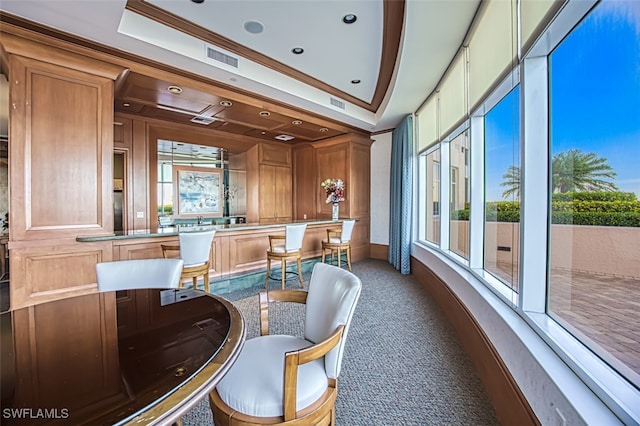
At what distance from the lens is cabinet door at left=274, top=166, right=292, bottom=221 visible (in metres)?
6.95

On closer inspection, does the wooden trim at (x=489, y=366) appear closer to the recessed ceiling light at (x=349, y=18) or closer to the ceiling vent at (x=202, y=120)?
the recessed ceiling light at (x=349, y=18)

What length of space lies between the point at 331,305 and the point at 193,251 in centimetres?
225

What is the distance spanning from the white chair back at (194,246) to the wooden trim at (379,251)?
4168mm

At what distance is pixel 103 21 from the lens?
246 centimetres

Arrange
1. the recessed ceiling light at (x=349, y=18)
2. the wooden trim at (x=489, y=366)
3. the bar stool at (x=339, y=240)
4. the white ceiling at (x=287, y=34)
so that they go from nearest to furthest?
the wooden trim at (x=489, y=366) < the white ceiling at (x=287, y=34) < the recessed ceiling light at (x=349, y=18) < the bar stool at (x=339, y=240)

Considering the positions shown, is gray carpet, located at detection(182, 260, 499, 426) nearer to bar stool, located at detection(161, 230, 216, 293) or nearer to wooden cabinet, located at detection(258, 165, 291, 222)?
bar stool, located at detection(161, 230, 216, 293)

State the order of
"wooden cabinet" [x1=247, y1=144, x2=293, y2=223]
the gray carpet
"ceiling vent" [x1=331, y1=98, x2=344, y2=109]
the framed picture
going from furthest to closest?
1. the framed picture
2. "wooden cabinet" [x1=247, y1=144, x2=293, y2=223]
3. "ceiling vent" [x1=331, y1=98, x2=344, y2=109]
4. the gray carpet

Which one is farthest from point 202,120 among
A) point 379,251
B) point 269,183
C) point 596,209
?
point 596,209

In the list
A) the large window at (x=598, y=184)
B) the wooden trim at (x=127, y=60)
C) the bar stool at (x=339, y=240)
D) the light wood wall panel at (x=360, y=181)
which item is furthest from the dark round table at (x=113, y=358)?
the light wood wall panel at (x=360, y=181)

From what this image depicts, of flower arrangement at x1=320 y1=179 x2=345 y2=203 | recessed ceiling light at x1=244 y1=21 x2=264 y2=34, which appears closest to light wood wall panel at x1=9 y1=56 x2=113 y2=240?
recessed ceiling light at x1=244 y1=21 x2=264 y2=34

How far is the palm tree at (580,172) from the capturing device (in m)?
1.22

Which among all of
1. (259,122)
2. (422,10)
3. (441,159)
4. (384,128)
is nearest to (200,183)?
(259,122)

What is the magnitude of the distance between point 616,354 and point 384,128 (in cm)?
552

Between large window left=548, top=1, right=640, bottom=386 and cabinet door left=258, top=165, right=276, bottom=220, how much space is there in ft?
18.6
